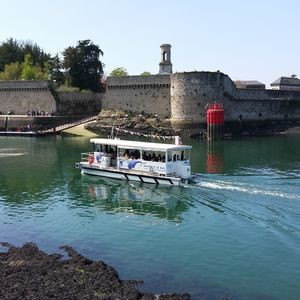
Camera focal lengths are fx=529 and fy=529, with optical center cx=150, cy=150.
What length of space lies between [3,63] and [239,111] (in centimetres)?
4426

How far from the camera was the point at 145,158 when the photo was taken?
28.1 m

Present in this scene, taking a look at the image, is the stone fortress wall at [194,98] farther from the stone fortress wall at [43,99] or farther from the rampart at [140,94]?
the stone fortress wall at [43,99]

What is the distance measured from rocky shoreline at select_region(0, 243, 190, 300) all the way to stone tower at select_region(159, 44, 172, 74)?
58458 mm

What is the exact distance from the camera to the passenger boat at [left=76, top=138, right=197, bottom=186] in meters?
26.6

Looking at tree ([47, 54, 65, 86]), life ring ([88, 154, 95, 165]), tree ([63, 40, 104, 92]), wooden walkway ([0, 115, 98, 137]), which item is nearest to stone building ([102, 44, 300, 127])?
wooden walkway ([0, 115, 98, 137])

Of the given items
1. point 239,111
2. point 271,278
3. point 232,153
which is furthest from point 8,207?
point 239,111

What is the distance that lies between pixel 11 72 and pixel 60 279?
70.3m

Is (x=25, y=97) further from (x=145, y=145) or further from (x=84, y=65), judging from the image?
(x=145, y=145)

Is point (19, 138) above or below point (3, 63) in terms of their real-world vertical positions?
below

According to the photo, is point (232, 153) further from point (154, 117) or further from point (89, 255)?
point (89, 255)

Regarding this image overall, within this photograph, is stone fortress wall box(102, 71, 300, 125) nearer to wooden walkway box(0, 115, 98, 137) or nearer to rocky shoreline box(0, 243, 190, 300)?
wooden walkway box(0, 115, 98, 137)

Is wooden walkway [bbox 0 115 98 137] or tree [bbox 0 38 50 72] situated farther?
tree [bbox 0 38 50 72]

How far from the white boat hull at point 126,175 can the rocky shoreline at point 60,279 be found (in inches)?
436

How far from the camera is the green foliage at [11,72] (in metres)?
79.4
